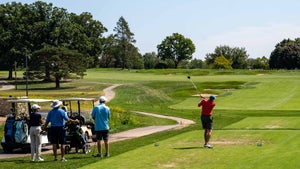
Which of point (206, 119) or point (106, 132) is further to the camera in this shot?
point (206, 119)

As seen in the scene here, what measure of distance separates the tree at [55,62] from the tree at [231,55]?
12008cm

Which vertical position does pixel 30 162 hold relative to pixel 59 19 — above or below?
below

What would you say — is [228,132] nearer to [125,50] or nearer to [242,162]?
[242,162]

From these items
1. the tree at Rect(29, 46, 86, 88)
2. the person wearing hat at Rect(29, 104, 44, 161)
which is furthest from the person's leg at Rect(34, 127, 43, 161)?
the tree at Rect(29, 46, 86, 88)

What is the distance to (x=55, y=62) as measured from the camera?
227ft

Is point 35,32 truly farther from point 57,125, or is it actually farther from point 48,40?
point 57,125

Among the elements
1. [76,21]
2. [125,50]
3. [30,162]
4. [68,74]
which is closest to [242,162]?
[30,162]

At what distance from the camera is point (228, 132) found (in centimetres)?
2548

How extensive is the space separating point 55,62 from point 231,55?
126m

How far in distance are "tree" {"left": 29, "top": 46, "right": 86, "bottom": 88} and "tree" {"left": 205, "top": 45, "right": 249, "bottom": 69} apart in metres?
120

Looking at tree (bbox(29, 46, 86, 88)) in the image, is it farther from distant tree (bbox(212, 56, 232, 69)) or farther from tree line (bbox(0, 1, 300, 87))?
distant tree (bbox(212, 56, 232, 69))

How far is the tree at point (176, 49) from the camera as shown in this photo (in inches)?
7367

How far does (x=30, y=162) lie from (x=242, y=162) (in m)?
6.95

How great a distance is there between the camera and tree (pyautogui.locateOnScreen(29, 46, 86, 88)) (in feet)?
226
